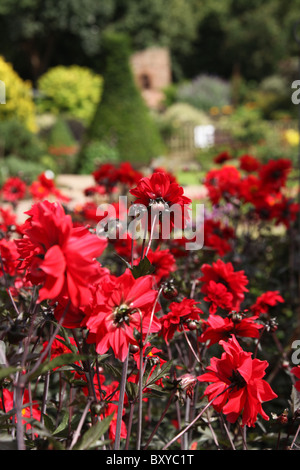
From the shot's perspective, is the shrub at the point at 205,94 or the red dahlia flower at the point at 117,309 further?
the shrub at the point at 205,94

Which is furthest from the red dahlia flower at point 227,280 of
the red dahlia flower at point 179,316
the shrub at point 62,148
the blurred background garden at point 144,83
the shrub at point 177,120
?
the shrub at point 177,120

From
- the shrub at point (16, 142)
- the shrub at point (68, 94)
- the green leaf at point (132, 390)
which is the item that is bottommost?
the green leaf at point (132, 390)

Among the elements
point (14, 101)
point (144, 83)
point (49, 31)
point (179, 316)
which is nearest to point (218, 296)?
point (179, 316)

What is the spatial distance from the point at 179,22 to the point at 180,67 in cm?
200

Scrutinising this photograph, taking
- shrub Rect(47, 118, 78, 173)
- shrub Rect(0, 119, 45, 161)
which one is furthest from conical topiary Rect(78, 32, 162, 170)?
shrub Rect(0, 119, 45, 161)

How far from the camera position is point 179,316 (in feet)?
3.39

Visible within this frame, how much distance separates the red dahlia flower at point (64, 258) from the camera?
2.22 ft

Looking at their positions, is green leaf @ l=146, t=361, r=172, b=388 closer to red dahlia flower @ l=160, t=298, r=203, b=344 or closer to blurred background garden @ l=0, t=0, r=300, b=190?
red dahlia flower @ l=160, t=298, r=203, b=344

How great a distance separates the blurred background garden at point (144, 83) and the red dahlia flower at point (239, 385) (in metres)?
7.80

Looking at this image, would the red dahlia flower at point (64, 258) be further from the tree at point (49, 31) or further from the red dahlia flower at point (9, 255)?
the tree at point (49, 31)

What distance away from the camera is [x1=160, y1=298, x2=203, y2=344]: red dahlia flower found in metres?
1.03

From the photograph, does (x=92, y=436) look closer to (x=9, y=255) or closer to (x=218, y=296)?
(x=218, y=296)

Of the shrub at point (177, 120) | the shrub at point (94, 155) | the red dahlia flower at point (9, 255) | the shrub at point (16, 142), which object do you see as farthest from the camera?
the shrub at point (177, 120)

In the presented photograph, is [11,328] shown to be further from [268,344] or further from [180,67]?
[180,67]
